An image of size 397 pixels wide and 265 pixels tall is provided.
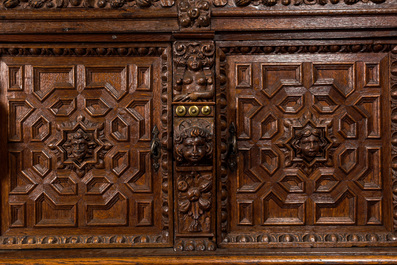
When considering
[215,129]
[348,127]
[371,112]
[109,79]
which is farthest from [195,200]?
[371,112]

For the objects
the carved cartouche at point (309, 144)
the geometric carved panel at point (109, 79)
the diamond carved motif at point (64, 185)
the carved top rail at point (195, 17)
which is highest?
the carved top rail at point (195, 17)

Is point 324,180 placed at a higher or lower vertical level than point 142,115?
lower

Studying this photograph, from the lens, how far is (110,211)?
64.9 inches

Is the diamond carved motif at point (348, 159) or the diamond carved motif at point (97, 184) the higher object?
the diamond carved motif at point (348, 159)

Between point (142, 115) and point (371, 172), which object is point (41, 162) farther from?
point (371, 172)

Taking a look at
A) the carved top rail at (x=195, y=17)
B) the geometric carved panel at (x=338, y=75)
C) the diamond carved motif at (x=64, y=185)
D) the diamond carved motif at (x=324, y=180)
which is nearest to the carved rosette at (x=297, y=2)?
the carved top rail at (x=195, y=17)

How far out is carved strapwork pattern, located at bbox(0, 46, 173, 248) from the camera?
5.36ft

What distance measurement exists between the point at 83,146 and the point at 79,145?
0.06ft

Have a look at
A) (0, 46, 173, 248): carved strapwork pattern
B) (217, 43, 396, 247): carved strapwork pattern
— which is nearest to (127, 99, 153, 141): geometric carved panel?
(0, 46, 173, 248): carved strapwork pattern

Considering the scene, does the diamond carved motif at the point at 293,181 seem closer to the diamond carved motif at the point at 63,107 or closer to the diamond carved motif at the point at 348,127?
the diamond carved motif at the point at 348,127

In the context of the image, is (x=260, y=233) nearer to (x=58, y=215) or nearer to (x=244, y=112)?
(x=244, y=112)

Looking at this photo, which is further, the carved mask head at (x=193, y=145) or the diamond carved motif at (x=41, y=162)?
the diamond carved motif at (x=41, y=162)

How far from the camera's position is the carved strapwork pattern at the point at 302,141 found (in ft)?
5.34

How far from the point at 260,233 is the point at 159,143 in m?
0.67
